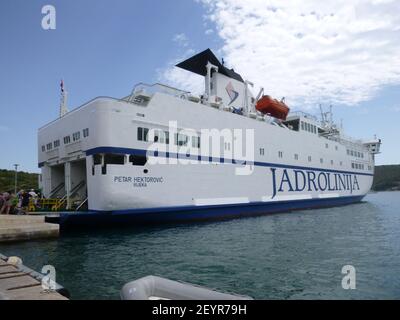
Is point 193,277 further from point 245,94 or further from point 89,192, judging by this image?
point 245,94

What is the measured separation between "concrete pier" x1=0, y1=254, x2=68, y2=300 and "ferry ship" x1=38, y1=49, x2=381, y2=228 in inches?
303

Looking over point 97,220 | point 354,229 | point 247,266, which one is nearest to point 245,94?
point 354,229

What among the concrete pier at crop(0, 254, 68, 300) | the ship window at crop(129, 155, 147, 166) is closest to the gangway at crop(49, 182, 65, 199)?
Result: the ship window at crop(129, 155, 147, 166)

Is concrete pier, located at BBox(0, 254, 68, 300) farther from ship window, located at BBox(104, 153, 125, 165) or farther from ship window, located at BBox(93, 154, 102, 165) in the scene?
ship window, located at BBox(93, 154, 102, 165)

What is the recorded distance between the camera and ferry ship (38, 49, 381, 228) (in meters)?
13.7

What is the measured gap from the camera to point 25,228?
12.0 m

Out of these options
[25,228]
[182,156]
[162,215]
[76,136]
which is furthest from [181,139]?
[25,228]

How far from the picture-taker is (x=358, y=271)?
24.0ft

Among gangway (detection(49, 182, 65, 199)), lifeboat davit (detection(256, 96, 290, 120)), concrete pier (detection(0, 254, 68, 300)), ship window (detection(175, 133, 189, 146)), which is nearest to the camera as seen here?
concrete pier (detection(0, 254, 68, 300))

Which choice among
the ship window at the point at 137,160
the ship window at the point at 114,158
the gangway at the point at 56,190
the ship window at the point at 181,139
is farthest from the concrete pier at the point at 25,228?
the ship window at the point at 181,139

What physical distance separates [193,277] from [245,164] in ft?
42.9

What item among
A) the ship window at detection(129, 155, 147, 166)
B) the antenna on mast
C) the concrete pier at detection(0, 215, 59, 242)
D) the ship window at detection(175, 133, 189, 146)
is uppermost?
the antenna on mast

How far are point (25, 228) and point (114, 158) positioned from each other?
431cm

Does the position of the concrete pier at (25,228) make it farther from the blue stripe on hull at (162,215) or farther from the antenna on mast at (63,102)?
the antenna on mast at (63,102)
